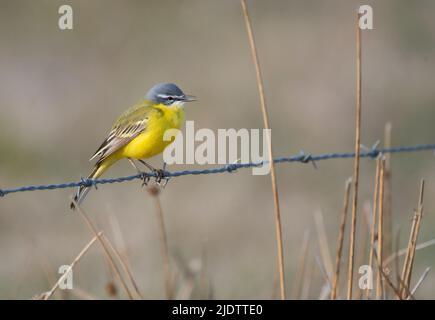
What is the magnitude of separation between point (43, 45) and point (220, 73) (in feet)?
11.5

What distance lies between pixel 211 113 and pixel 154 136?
8.17m

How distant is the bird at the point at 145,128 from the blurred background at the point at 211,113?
118 inches

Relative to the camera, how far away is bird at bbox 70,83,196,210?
299 inches

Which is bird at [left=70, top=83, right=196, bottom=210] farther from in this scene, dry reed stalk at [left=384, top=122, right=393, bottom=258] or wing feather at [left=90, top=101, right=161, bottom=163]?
dry reed stalk at [left=384, top=122, right=393, bottom=258]

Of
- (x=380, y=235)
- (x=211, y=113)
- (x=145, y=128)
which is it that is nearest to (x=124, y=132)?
(x=145, y=128)

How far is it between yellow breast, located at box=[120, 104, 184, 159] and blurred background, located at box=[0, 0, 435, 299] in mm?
3001

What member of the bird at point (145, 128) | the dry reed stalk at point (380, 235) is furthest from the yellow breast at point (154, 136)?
the dry reed stalk at point (380, 235)

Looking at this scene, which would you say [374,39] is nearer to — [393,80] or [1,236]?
[393,80]

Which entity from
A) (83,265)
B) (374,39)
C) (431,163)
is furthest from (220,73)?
(83,265)

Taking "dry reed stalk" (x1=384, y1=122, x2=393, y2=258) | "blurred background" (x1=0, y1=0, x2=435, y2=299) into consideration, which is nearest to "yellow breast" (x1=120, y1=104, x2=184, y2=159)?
"dry reed stalk" (x1=384, y1=122, x2=393, y2=258)

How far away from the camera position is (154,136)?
757 centimetres

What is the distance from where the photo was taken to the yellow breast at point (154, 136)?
7.57 m

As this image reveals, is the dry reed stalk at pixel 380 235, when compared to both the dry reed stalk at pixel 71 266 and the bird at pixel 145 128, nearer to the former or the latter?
the dry reed stalk at pixel 71 266

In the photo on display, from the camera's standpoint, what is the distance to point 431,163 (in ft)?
48.0
